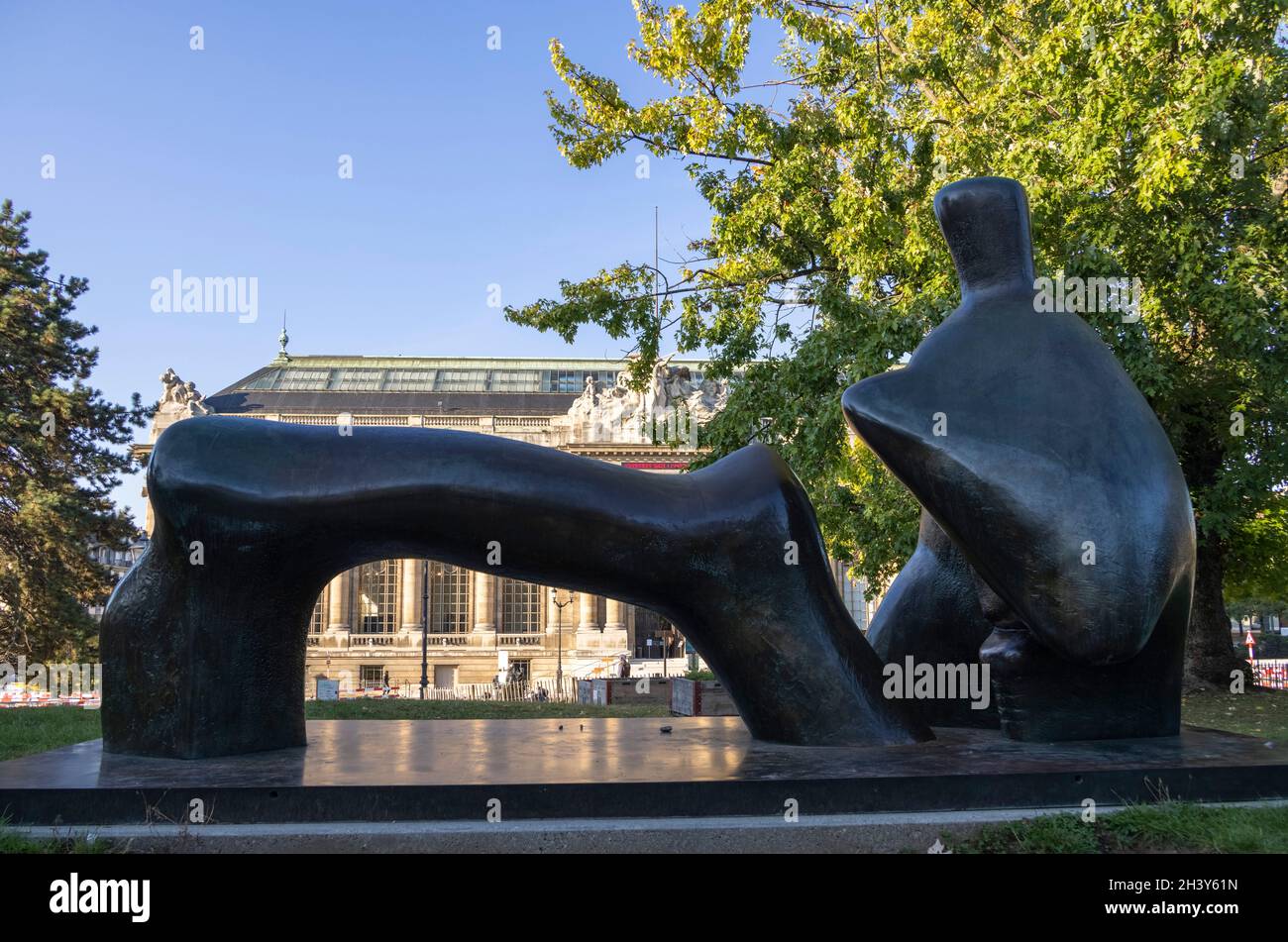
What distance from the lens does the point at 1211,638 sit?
20.1m

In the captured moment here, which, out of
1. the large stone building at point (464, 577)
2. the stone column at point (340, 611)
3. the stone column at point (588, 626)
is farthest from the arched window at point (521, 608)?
the stone column at point (340, 611)

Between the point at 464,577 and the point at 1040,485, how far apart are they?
2365 inches

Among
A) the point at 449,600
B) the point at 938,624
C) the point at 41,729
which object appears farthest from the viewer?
the point at 449,600

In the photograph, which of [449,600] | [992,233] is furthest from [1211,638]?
[449,600]

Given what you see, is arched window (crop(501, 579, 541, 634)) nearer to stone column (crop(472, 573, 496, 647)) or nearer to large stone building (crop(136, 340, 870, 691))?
large stone building (crop(136, 340, 870, 691))

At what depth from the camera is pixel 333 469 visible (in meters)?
5.71

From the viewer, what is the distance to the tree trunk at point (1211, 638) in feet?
65.2

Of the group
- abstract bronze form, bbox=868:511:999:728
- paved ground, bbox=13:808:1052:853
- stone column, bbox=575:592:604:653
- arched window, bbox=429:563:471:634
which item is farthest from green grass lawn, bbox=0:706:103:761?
arched window, bbox=429:563:471:634

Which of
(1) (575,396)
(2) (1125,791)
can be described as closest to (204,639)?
(2) (1125,791)

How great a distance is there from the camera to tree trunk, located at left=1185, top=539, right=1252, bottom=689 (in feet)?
65.2

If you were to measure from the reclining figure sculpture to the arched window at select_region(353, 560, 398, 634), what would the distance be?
59.1 m

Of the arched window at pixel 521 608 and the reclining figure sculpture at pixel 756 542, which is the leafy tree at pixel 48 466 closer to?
the reclining figure sculpture at pixel 756 542

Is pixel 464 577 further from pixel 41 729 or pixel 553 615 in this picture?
pixel 41 729

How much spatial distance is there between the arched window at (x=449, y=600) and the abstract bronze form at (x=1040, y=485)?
193 feet
